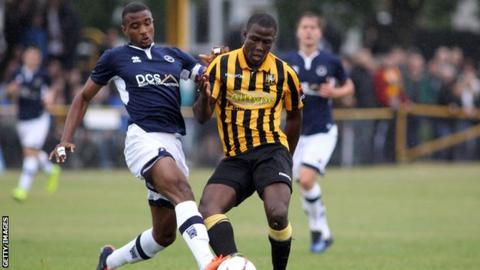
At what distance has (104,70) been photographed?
32.7 ft

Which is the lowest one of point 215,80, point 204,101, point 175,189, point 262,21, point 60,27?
point 60,27

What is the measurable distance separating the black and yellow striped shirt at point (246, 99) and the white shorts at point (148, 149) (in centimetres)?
44

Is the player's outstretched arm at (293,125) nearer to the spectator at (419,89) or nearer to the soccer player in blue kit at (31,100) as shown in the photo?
the soccer player in blue kit at (31,100)

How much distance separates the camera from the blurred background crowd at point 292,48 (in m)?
25.9

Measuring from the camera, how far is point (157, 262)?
40.0 ft

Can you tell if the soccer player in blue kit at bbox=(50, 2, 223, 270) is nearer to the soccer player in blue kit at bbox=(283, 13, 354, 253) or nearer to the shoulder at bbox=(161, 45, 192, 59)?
the shoulder at bbox=(161, 45, 192, 59)

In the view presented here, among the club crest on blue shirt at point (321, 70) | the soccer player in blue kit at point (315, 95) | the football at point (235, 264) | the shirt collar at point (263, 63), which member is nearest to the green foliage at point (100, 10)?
the soccer player in blue kit at point (315, 95)

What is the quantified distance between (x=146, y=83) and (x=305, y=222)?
7.44 m

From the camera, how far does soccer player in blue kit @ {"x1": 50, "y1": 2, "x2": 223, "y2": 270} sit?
31.7ft

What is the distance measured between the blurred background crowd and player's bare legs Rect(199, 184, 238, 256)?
1267 cm

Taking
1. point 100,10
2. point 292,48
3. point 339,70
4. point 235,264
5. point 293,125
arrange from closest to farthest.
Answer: point 235,264, point 293,125, point 339,70, point 292,48, point 100,10

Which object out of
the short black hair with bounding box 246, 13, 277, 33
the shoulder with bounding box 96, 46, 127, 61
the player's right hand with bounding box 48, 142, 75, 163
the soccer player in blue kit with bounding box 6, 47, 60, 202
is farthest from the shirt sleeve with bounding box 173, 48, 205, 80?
the soccer player in blue kit with bounding box 6, 47, 60, 202

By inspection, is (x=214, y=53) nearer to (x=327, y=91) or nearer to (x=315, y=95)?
(x=327, y=91)

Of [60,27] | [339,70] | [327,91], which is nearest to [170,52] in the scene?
[327,91]
